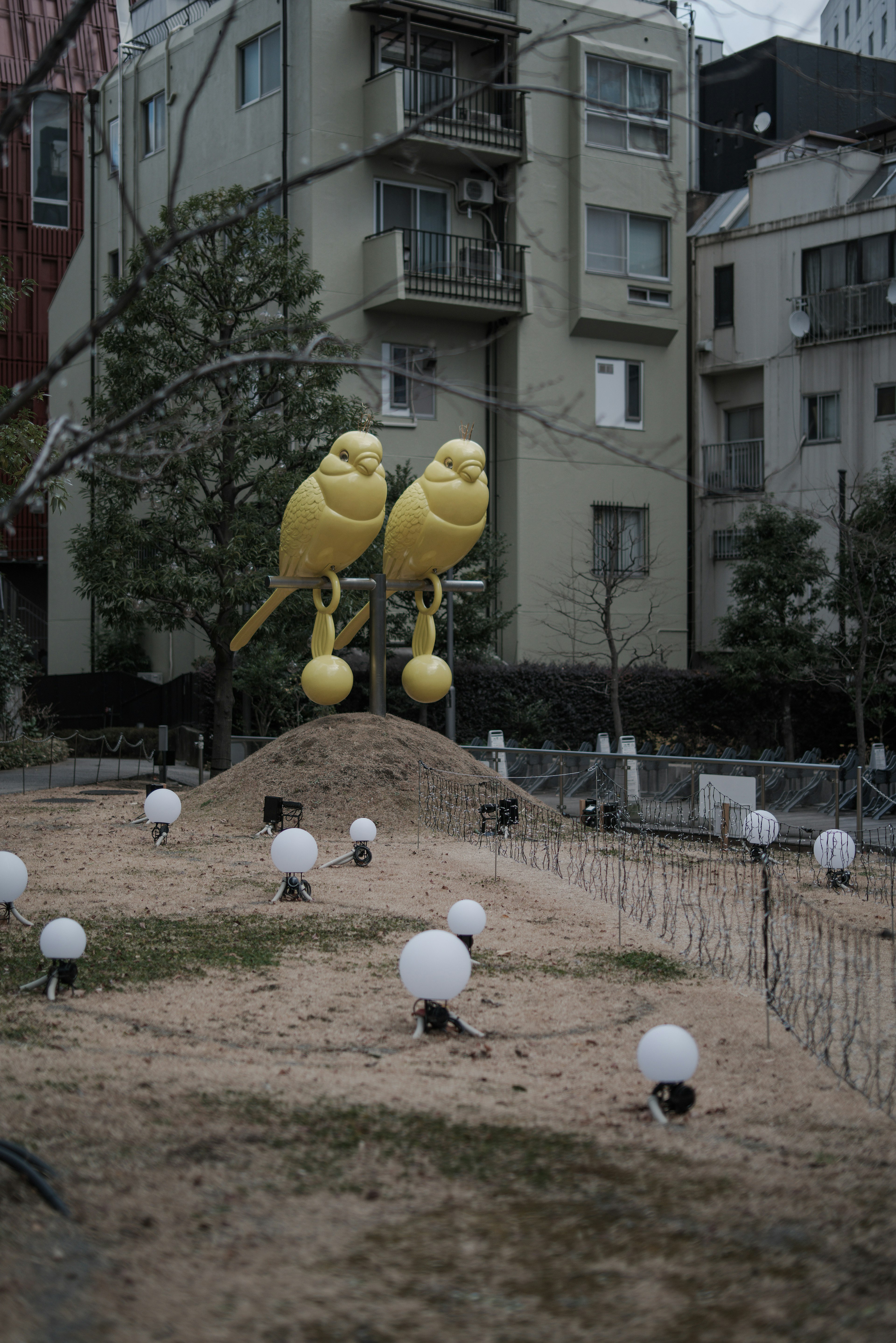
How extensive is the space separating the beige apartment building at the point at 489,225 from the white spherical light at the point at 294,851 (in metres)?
14.9

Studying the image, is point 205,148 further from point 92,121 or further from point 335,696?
point 92,121

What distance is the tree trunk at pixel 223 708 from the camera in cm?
2278

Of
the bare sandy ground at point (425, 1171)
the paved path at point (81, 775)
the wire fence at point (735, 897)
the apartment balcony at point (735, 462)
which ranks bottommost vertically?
the paved path at point (81, 775)

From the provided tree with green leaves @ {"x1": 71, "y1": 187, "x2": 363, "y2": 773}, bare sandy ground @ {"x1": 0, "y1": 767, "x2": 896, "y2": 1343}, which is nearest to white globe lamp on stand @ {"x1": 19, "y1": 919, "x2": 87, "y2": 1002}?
bare sandy ground @ {"x1": 0, "y1": 767, "x2": 896, "y2": 1343}

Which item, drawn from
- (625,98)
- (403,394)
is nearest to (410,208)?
(403,394)

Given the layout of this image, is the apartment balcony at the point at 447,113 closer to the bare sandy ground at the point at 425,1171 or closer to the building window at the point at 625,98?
the building window at the point at 625,98

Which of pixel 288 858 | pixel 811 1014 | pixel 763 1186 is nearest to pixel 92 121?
pixel 763 1186

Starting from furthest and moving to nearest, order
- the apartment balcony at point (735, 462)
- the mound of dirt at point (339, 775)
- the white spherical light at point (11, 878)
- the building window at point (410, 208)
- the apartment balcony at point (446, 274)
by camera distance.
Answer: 1. the apartment balcony at point (735, 462)
2. the building window at point (410, 208)
3. the apartment balcony at point (446, 274)
4. the mound of dirt at point (339, 775)
5. the white spherical light at point (11, 878)

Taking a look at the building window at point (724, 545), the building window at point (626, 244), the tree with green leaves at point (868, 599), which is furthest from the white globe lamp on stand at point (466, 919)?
the building window at point (626, 244)

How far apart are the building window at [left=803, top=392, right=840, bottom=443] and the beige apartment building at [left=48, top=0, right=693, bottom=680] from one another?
9.41ft

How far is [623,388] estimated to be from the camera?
98.4 feet

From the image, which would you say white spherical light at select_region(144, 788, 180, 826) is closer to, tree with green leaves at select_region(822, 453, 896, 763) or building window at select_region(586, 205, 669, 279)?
tree with green leaves at select_region(822, 453, 896, 763)

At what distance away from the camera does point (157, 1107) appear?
19.9 feet

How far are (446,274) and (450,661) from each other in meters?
8.54
